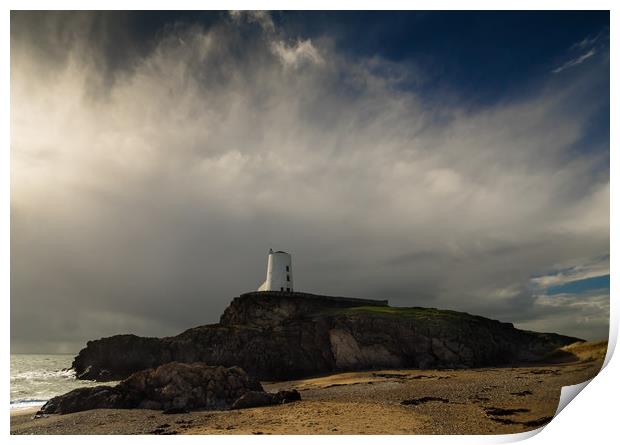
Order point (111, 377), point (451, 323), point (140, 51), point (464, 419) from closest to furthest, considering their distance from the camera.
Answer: point (464, 419)
point (140, 51)
point (451, 323)
point (111, 377)

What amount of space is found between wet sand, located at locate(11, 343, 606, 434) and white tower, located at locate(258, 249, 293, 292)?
52.8 feet

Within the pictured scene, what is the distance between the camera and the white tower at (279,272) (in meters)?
31.6

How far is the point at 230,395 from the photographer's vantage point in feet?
47.3

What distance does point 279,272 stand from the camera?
31797mm

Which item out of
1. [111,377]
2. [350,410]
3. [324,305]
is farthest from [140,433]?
[324,305]

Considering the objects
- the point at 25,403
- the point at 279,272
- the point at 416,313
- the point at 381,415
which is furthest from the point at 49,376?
the point at 381,415

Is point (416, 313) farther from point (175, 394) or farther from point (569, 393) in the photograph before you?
point (175, 394)

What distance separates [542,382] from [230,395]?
9.96 meters

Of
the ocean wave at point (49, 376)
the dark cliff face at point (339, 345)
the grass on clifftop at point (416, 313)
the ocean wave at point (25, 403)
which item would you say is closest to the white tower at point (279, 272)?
the dark cliff face at point (339, 345)

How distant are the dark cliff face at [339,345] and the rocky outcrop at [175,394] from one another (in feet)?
34.0

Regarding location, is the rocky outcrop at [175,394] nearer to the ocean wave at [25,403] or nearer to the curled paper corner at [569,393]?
the ocean wave at [25,403]

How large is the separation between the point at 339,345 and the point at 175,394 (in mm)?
12884

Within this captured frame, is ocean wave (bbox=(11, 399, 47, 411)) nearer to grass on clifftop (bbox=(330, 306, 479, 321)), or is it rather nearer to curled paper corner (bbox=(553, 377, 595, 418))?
grass on clifftop (bbox=(330, 306, 479, 321))
